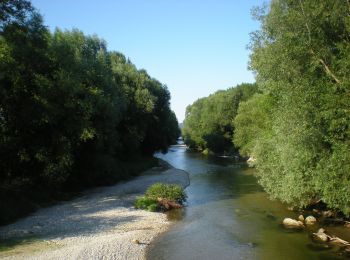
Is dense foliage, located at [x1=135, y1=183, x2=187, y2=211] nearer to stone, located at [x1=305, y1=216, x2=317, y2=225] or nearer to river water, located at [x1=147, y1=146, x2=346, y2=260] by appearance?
river water, located at [x1=147, y1=146, x2=346, y2=260]

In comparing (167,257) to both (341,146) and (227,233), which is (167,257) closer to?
(227,233)

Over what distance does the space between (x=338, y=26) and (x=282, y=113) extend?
6429 millimetres

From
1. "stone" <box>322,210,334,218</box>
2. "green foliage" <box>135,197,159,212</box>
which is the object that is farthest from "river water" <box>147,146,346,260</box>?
"stone" <box>322,210,334,218</box>

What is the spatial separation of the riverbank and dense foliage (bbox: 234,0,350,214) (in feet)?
34.4

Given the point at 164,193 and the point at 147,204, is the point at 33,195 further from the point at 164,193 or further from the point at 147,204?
the point at 164,193

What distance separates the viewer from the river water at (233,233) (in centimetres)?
2045

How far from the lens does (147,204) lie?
32.3 metres

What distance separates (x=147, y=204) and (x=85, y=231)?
9385 millimetres

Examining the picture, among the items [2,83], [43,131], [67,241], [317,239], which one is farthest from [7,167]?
[317,239]

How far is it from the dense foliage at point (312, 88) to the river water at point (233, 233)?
10.5 ft

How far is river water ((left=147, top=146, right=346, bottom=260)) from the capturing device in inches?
805

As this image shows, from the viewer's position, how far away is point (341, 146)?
20578 millimetres

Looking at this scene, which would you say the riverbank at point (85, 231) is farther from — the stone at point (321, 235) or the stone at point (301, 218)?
the stone at point (321, 235)

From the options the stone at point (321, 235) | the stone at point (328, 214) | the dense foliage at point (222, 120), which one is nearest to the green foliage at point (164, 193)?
the stone at point (328, 214)
